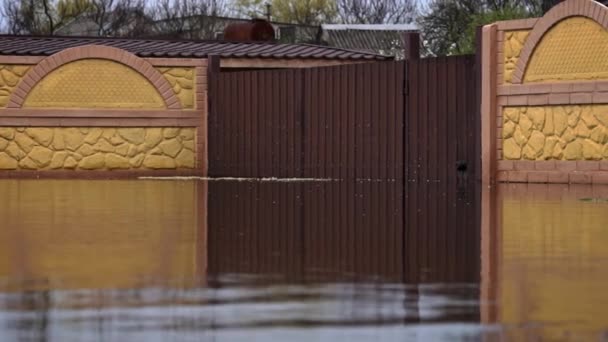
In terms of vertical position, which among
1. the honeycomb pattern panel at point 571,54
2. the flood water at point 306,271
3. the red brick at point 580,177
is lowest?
the flood water at point 306,271

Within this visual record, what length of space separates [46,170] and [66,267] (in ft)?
65.8

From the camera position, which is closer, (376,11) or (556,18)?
(556,18)

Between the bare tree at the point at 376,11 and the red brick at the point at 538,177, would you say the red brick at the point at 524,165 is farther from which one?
the bare tree at the point at 376,11

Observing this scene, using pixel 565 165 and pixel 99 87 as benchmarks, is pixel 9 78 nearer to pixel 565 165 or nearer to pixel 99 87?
pixel 99 87

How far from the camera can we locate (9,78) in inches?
1131

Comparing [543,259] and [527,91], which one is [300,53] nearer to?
[527,91]

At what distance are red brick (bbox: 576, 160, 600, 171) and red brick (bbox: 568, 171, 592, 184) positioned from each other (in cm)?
7

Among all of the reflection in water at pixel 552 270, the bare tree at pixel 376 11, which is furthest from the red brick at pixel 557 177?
the bare tree at pixel 376 11

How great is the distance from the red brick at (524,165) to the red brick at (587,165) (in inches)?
38.0

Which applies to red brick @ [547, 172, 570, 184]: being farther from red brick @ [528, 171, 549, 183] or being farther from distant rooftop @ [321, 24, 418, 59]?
distant rooftop @ [321, 24, 418, 59]

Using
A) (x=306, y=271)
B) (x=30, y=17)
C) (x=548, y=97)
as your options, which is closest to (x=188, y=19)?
(x=30, y=17)

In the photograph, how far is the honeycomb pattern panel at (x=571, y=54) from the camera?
2042 centimetres

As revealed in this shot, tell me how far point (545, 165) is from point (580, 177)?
867 mm

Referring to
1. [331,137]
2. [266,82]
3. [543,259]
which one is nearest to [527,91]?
[331,137]
